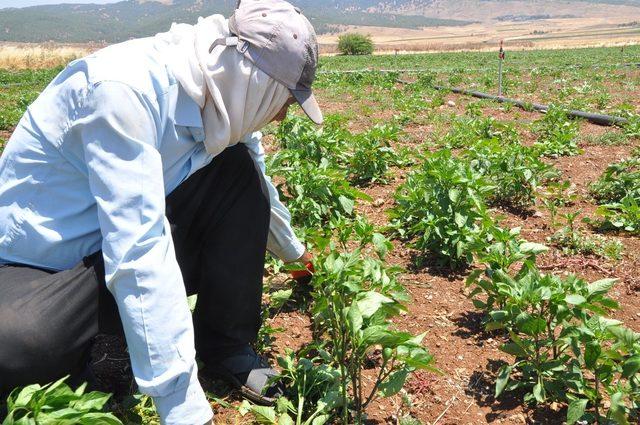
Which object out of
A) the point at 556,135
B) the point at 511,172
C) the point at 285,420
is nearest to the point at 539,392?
the point at 285,420

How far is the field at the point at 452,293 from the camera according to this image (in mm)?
1816

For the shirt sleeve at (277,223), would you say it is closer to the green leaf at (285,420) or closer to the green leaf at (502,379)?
the green leaf at (285,420)

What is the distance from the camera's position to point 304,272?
8.46 feet

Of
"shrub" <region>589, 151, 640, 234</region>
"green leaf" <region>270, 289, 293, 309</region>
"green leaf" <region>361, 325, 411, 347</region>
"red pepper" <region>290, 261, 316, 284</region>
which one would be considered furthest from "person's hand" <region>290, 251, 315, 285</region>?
"shrub" <region>589, 151, 640, 234</region>

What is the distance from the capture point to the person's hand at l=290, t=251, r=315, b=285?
7.97 ft

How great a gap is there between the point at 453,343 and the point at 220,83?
1.47m

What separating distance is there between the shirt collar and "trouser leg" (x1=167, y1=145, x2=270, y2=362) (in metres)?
0.34

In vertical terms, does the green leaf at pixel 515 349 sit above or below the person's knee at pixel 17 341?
below

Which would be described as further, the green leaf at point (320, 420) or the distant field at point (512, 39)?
the distant field at point (512, 39)

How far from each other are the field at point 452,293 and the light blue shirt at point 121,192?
1.69 ft

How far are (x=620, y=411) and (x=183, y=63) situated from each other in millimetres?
1514

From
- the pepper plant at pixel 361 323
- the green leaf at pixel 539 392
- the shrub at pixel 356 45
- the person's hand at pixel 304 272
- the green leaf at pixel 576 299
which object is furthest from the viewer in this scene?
the shrub at pixel 356 45

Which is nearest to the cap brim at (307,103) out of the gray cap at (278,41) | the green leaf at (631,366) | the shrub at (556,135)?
the gray cap at (278,41)

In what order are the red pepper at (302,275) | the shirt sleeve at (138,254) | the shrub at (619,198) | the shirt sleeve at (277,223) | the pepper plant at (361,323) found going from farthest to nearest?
the shrub at (619,198) → the red pepper at (302,275) → the shirt sleeve at (277,223) → the pepper plant at (361,323) → the shirt sleeve at (138,254)
